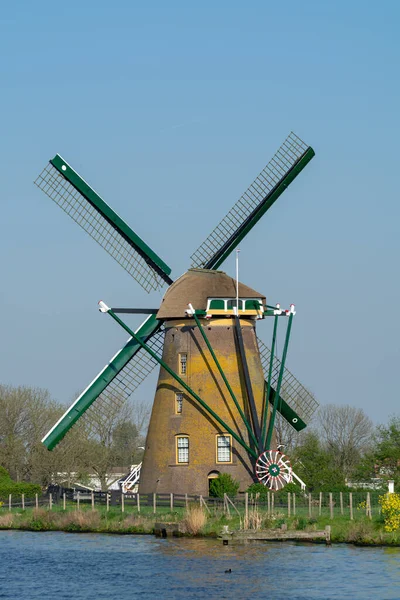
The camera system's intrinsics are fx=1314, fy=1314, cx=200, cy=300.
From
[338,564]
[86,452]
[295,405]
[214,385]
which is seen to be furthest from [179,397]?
[86,452]

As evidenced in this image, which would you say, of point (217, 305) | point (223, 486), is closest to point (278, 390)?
point (217, 305)

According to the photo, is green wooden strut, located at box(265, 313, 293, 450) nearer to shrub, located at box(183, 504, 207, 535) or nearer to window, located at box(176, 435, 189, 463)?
window, located at box(176, 435, 189, 463)

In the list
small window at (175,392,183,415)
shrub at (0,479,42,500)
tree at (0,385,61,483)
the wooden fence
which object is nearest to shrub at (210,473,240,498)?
the wooden fence

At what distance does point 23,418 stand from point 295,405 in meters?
28.0

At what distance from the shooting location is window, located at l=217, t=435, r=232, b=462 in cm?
5291

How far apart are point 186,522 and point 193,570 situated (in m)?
7.76

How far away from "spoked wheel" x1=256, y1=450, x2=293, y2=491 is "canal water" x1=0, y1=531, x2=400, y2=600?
8.21 m

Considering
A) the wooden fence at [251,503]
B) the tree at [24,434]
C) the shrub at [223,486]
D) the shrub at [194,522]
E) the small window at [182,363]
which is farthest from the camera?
the tree at [24,434]

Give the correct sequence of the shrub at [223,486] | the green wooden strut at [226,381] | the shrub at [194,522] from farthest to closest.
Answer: the green wooden strut at [226,381]
the shrub at [223,486]
the shrub at [194,522]


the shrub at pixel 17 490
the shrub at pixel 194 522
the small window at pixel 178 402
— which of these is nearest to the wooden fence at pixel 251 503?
the shrub at pixel 194 522

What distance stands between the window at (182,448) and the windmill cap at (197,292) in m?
4.90

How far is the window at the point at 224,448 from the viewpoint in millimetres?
52906

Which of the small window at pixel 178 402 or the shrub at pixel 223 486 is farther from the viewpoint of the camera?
the small window at pixel 178 402

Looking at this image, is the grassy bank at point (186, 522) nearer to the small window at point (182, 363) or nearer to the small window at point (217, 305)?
the small window at point (182, 363)
